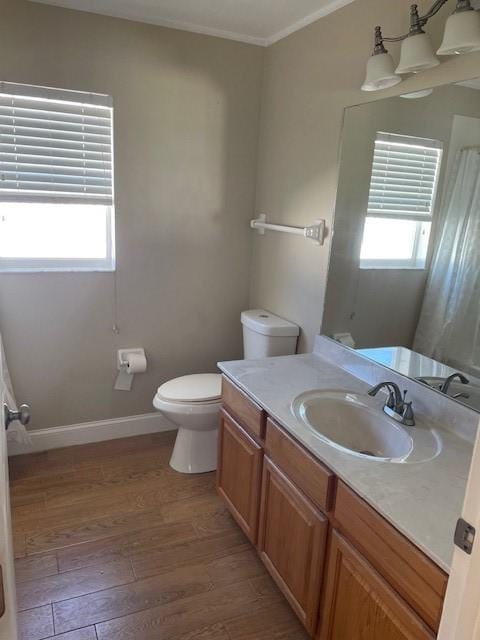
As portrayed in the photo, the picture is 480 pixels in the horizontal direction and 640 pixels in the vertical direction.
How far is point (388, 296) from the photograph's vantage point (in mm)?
2016

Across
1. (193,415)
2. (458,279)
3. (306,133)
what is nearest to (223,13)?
(306,133)

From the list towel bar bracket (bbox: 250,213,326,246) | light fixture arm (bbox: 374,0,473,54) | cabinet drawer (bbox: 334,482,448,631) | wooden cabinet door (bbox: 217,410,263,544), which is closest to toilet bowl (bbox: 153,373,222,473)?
wooden cabinet door (bbox: 217,410,263,544)

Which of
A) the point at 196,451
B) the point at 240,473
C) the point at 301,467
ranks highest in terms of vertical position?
the point at 301,467

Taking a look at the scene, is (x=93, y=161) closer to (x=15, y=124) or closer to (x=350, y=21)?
(x=15, y=124)

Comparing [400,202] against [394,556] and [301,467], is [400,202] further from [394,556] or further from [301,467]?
[394,556]

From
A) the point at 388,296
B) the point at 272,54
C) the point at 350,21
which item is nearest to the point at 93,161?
the point at 272,54

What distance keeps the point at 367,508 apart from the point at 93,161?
7.27 ft

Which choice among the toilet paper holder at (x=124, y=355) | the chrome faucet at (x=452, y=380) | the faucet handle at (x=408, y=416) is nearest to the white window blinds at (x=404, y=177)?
the chrome faucet at (x=452, y=380)

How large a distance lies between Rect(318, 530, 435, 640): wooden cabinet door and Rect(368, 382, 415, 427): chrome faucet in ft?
1.57

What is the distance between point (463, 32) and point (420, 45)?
189 mm

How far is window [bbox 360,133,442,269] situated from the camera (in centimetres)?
178

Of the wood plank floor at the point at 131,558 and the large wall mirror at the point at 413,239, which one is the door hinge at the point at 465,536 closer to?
the large wall mirror at the point at 413,239

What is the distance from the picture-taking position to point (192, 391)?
2.56 metres

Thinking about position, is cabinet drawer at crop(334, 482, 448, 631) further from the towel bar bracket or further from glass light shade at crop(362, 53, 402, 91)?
glass light shade at crop(362, 53, 402, 91)
